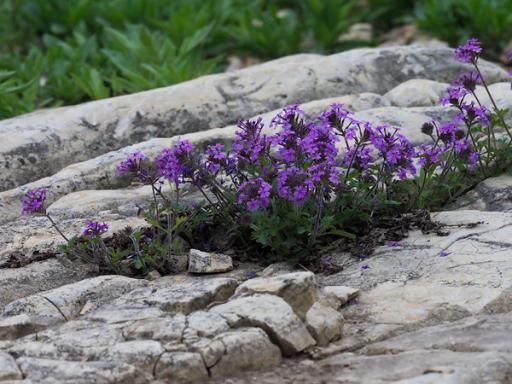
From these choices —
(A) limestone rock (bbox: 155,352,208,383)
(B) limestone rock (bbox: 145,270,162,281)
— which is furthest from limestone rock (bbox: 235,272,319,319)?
(B) limestone rock (bbox: 145,270,162,281)

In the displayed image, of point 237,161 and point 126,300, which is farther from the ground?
point 237,161

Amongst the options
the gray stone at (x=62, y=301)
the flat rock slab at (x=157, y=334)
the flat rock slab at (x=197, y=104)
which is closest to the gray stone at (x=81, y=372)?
the flat rock slab at (x=157, y=334)

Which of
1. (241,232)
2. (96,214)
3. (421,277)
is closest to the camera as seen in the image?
(421,277)

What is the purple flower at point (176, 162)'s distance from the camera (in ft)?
15.8

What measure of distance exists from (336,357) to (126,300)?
37.3 inches

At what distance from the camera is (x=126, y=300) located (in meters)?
4.17

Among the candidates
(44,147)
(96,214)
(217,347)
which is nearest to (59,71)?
(44,147)

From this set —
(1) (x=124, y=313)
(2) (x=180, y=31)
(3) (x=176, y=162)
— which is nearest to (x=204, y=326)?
(1) (x=124, y=313)

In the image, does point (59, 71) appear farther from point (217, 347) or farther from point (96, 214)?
point (217, 347)

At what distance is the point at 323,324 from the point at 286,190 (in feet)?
2.86

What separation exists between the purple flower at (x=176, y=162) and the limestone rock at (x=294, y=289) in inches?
37.2

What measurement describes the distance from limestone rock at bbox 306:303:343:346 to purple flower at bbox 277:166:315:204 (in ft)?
2.33

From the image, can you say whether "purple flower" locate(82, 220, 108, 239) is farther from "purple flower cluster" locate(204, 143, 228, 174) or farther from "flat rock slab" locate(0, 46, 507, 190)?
"flat rock slab" locate(0, 46, 507, 190)

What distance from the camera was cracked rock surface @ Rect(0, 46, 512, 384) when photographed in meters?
3.64
